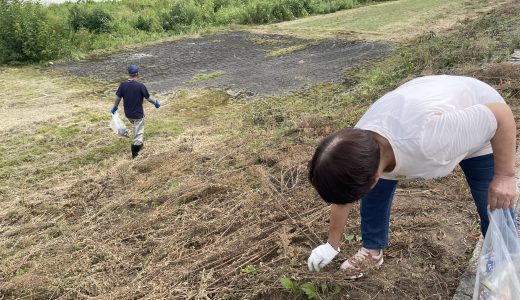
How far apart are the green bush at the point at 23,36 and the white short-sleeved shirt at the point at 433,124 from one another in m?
11.1

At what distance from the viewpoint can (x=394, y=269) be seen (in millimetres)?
2350

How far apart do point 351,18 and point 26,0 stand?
32.2 ft

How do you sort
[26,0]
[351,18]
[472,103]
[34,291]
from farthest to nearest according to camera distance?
[351,18], [26,0], [34,291], [472,103]

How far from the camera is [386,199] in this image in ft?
6.81

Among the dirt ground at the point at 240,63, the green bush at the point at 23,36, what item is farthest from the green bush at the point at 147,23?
the green bush at the point at 23,36

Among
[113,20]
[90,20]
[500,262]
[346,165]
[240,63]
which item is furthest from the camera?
[113,20]

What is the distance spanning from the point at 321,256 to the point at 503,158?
0.95 meters

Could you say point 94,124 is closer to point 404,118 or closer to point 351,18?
point 404,118

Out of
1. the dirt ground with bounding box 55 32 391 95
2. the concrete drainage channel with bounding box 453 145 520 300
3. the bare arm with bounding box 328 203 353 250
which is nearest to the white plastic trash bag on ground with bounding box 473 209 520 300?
the concrete drainage channel with bounding box 453 145 520 300

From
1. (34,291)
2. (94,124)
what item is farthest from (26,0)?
(34,291)

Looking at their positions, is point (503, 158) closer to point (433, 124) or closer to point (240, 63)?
point (433, 124)

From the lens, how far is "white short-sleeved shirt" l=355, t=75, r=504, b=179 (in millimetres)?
1569

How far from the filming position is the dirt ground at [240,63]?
8312 millimetres

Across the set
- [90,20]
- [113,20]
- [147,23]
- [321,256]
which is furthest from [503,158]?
[113,20]
